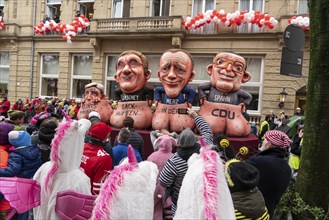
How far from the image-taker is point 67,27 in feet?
49.3

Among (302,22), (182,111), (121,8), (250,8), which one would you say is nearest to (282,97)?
(302,22)

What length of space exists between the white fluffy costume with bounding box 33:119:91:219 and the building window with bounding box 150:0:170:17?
1339 centimetres

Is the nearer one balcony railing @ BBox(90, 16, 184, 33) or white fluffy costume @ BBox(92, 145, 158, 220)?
white fluffy costume @ BBox(92, 145, 158, 220)


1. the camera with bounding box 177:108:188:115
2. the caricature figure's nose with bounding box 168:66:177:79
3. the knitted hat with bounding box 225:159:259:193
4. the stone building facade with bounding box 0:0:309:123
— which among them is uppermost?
the stone building facade with bounding box 0:0:309:123

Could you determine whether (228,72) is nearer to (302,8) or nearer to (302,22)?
(302,22)

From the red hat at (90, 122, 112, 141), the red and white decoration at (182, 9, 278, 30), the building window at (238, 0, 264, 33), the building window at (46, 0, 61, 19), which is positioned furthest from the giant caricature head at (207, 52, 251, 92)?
the building window at (46, 0, 61, 19)

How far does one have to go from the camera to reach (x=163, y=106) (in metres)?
5.43

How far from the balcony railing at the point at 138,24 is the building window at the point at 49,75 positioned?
3.31m

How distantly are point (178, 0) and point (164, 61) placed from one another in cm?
983

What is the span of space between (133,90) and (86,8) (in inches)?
493

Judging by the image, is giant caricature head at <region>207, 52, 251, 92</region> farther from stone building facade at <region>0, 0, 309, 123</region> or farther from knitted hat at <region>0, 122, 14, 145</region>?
stone building facade at <region>0, 0, 309, 123</region>

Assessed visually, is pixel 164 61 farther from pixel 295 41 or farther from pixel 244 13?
pixel 244 13

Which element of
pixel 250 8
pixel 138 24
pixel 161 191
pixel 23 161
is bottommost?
pixel 161 191

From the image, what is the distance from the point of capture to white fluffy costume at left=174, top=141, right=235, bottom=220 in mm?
1344
